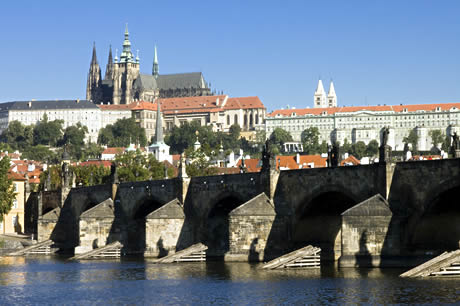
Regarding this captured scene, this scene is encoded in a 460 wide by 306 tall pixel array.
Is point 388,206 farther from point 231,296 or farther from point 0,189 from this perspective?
point 0,189

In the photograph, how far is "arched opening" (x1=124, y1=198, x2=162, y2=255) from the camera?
254ft

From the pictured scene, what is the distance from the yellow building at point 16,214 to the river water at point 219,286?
158 feet

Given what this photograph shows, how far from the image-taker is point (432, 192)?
48656 mm

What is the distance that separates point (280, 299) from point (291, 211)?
16.2m

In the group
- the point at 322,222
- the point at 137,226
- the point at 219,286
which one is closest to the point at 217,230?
the point at 322,222

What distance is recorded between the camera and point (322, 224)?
5878 cm

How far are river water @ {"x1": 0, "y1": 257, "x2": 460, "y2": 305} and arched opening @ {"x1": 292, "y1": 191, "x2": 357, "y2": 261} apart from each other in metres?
4.45

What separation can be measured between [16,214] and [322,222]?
58.5 m

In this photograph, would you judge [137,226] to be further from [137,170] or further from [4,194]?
[137,170]

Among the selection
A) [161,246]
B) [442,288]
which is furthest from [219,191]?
[442,288]

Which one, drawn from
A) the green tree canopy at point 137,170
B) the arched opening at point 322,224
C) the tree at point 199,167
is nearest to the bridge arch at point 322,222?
the arched opening at point 322,224

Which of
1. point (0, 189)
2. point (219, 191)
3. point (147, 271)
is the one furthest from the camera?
point (0, 189)

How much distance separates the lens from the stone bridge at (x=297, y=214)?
4881cm

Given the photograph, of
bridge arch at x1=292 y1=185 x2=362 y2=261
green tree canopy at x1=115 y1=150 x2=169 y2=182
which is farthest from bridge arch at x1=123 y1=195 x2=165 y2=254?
green tree canopy at x1=115 y1=150 x2=169 y2=182
